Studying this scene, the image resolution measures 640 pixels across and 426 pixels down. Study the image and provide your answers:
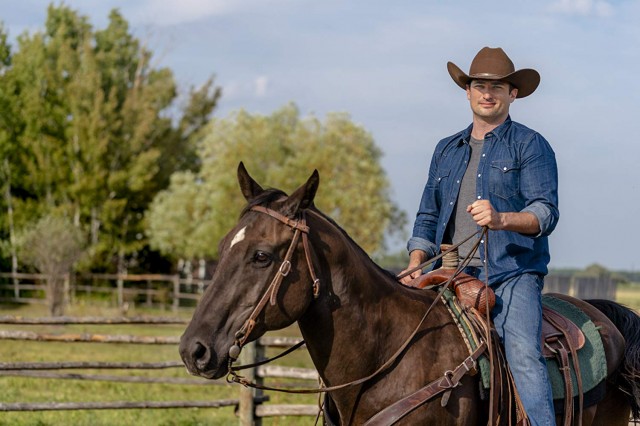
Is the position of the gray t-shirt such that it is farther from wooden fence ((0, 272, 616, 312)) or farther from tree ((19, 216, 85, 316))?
wooden fence ((0, 272, 616, 312))

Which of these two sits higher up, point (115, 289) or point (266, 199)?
point (266, 199)

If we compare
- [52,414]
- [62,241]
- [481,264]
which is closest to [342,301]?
[481,264]

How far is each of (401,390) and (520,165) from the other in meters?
1.22

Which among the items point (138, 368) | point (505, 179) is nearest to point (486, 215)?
point (505, 179)

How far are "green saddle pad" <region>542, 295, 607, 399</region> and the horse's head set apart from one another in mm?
1432

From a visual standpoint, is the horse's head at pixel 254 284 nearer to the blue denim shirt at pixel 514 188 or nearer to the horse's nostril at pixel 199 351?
Answer: the horse's nostril at pixel 199 351

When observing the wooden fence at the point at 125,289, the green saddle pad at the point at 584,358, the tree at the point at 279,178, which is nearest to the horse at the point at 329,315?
the green saddle pad at the point at 584,358

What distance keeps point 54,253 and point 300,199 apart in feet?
96.5

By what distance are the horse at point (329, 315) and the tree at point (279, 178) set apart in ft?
108

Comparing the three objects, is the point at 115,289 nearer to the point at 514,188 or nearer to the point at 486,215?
the point at 514,188

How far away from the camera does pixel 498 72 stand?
4492 mm

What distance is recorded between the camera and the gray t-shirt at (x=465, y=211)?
14.7 feet

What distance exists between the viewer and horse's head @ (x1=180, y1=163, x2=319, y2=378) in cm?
357

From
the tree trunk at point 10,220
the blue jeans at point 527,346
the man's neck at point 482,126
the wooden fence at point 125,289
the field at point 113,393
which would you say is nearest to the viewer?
the blue jeans at point 527,346
